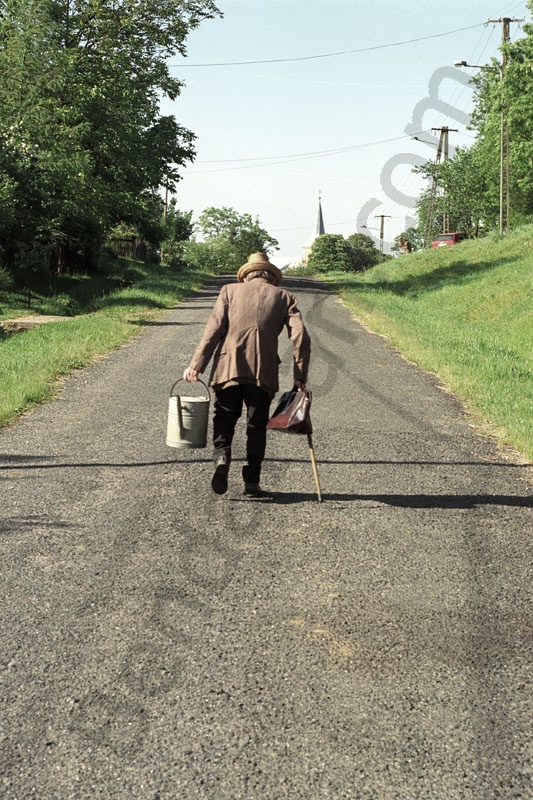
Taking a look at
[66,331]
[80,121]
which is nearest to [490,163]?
[80,121]

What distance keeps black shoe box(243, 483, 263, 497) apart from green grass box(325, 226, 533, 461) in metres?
3.11

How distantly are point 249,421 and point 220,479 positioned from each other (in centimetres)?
59

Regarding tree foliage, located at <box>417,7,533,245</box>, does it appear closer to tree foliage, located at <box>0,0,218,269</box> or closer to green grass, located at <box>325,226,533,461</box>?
green grass, located at <box>325,226,533,461</box>

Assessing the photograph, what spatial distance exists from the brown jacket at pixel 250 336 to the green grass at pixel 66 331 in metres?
3.84

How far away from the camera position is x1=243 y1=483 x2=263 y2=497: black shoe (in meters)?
7.27

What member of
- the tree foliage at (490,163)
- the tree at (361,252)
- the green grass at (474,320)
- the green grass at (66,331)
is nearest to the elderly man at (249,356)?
the green grass at (474,320)

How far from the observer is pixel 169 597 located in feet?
16.7

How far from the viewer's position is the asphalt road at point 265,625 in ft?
11.4

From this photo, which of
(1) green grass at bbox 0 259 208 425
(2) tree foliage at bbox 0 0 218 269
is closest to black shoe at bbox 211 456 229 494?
(1) green grass at bbox 0 259 208 425

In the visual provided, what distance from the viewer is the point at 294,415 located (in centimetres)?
718

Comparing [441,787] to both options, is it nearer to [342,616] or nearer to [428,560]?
[342,616]

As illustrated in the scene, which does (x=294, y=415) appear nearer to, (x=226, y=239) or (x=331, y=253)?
(x=226, y=239)

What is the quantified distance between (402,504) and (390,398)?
5.20m

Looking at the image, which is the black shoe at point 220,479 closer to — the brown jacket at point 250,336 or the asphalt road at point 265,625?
the asphalt road at point 265,625
